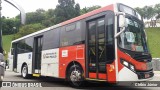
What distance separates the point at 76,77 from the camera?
10.8 m

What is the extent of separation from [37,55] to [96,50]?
5.94 m

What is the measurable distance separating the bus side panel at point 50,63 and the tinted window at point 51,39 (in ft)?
0.81

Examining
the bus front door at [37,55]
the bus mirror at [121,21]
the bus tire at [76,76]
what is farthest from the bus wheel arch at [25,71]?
the bus mirror at [121,21]

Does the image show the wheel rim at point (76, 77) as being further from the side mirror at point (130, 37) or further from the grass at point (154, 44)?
the grass at point (154, 44)

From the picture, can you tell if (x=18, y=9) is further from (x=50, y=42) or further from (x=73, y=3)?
(x=73, y=3)

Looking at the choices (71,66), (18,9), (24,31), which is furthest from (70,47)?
(24,31)

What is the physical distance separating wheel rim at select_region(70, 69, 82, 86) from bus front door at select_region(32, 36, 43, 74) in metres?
3.87

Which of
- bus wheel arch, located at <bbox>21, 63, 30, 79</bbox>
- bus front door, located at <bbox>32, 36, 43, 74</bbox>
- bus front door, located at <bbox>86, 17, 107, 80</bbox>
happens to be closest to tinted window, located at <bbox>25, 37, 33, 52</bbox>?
bus front door, located at <bbox>32, 36, 43, 74</bbox>

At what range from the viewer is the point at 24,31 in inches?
2411

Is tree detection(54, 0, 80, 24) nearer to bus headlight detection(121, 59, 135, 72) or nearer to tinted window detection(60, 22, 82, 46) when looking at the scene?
tinted window detection(60, 22, 82, 46)

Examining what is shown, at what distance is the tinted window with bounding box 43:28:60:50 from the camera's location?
1282cm

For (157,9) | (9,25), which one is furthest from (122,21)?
(157,9)

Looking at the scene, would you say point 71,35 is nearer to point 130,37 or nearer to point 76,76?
point 76,76

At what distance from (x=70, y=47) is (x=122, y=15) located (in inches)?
127
